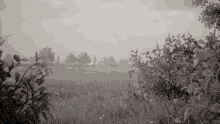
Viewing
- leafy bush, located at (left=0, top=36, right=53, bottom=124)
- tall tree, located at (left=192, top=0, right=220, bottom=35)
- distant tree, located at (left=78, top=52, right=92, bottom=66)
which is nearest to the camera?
leafy bush, located at (left=0, top=36, right=53, bottom=124)

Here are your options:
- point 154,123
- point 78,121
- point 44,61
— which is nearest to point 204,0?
point 154,123

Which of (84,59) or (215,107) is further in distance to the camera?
(84,59)

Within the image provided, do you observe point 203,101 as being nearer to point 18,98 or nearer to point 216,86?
point 216,86

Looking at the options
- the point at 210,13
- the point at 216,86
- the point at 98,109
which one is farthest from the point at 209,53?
the point at 210,13

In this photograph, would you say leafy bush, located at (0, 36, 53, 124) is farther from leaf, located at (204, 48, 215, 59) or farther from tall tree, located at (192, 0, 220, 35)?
tall tree, located at (192, 0, 220, 35)

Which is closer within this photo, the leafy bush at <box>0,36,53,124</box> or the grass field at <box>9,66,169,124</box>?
the leafy bush at <box>0,36,53,124</box>

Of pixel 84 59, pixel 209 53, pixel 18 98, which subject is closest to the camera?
pixel 209 53

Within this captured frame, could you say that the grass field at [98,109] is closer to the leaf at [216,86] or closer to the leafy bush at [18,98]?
the leafy bush at [18,98]

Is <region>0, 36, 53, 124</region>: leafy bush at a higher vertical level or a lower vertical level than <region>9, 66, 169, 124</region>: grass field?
higher

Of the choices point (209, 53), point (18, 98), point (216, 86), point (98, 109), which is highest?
point (209, 53)

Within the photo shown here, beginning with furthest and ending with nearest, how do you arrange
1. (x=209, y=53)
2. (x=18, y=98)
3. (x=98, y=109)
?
(x=98, y=109) < (x=18, y=98) < (x=209, y=53)

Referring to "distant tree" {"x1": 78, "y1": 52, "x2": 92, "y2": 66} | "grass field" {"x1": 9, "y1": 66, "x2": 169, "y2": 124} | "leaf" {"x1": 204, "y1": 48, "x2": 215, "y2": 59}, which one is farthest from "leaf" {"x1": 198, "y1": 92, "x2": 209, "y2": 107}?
"distant tree" {"x1": 78, "y1": 52, "x2": 92, "y2": 66}

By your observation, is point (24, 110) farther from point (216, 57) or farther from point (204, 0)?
point (204, 0)

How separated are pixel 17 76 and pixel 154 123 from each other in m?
2.41
